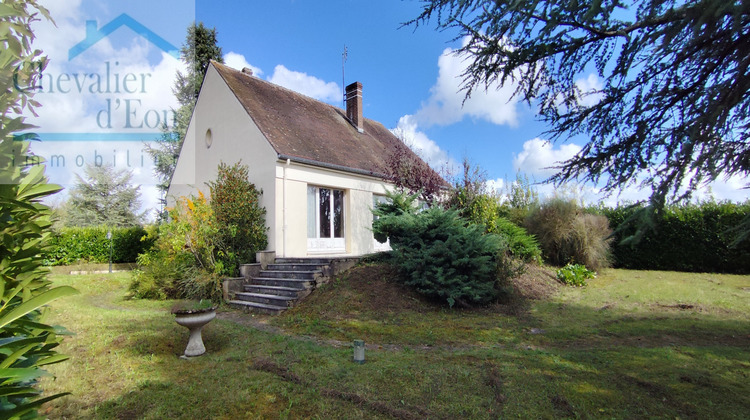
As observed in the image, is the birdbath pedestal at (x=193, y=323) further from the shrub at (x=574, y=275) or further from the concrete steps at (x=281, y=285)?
the shrub at (x=574, y=275)

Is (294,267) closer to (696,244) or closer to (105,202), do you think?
(696,244)

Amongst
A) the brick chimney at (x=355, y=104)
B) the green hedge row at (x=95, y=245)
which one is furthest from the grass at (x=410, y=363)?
the green hedge row at (x=95, y=245)

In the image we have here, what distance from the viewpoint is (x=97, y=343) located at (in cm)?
488

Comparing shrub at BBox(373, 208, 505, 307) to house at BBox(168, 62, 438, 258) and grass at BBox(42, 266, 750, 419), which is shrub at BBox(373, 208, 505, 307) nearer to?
grass at BBox(42, 266, 750, 419)

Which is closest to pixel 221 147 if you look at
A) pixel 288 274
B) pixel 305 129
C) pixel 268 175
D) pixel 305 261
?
pixel 305 129

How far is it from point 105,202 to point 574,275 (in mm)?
33370

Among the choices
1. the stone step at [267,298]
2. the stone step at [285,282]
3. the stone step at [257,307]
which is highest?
the stone step at [285,282]

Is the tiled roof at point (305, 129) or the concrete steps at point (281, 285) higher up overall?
the tiled roof at point (305, 129)

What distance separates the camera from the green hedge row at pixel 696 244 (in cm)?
1232

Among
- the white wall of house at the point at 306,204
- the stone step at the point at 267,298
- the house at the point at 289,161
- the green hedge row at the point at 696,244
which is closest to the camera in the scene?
the stone step at the point at 267,298

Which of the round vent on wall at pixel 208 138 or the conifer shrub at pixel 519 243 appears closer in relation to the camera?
the conifer shrub at pixel 519 243

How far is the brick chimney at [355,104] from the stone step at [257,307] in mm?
10330

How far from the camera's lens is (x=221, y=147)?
1230 cm

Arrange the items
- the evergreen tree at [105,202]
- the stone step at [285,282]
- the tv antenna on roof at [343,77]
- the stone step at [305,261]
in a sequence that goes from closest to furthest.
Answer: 1. the stone step at [285,282]
2. the stone step at [305,261]
3. the tv antenna on roof at [343,77]
4. the evergreen tree at [105,202]
